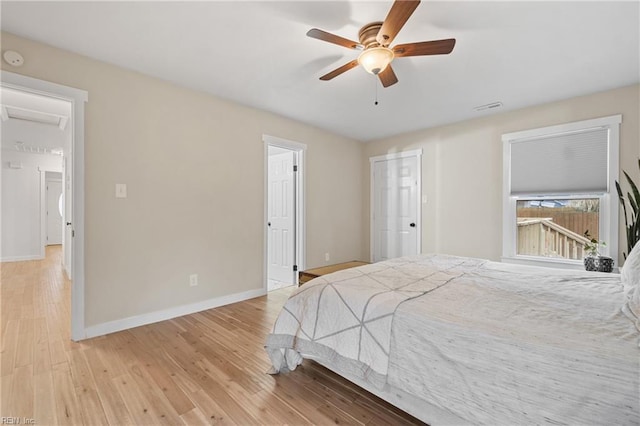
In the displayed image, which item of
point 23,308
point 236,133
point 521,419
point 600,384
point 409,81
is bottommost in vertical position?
point 23,308

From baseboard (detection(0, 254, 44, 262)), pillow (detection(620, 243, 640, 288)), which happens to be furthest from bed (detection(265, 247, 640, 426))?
baseboard (detection(0, 254, 44, 262))

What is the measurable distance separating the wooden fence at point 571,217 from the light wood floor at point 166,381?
10.5 feet

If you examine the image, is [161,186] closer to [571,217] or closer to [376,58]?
[376,58]

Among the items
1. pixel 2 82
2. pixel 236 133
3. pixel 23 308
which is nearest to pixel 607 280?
pixel 236 133

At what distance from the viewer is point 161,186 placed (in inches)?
113

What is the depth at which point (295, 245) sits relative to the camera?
4.30 m

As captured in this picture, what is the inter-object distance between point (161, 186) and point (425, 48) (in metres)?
2.69

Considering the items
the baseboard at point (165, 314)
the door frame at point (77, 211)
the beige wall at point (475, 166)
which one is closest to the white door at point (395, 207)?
the beige wall at point (475, 166)

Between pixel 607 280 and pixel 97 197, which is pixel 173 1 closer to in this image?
pixel 97 197

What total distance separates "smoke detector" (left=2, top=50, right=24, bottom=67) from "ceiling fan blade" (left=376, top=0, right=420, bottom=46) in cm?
271

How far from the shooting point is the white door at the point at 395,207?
4.55 m

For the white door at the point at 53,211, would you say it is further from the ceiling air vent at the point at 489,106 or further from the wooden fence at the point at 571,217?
the wooden fence at the point at 571,217

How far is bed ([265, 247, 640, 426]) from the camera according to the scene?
946mm

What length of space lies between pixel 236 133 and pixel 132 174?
1.25 meters
